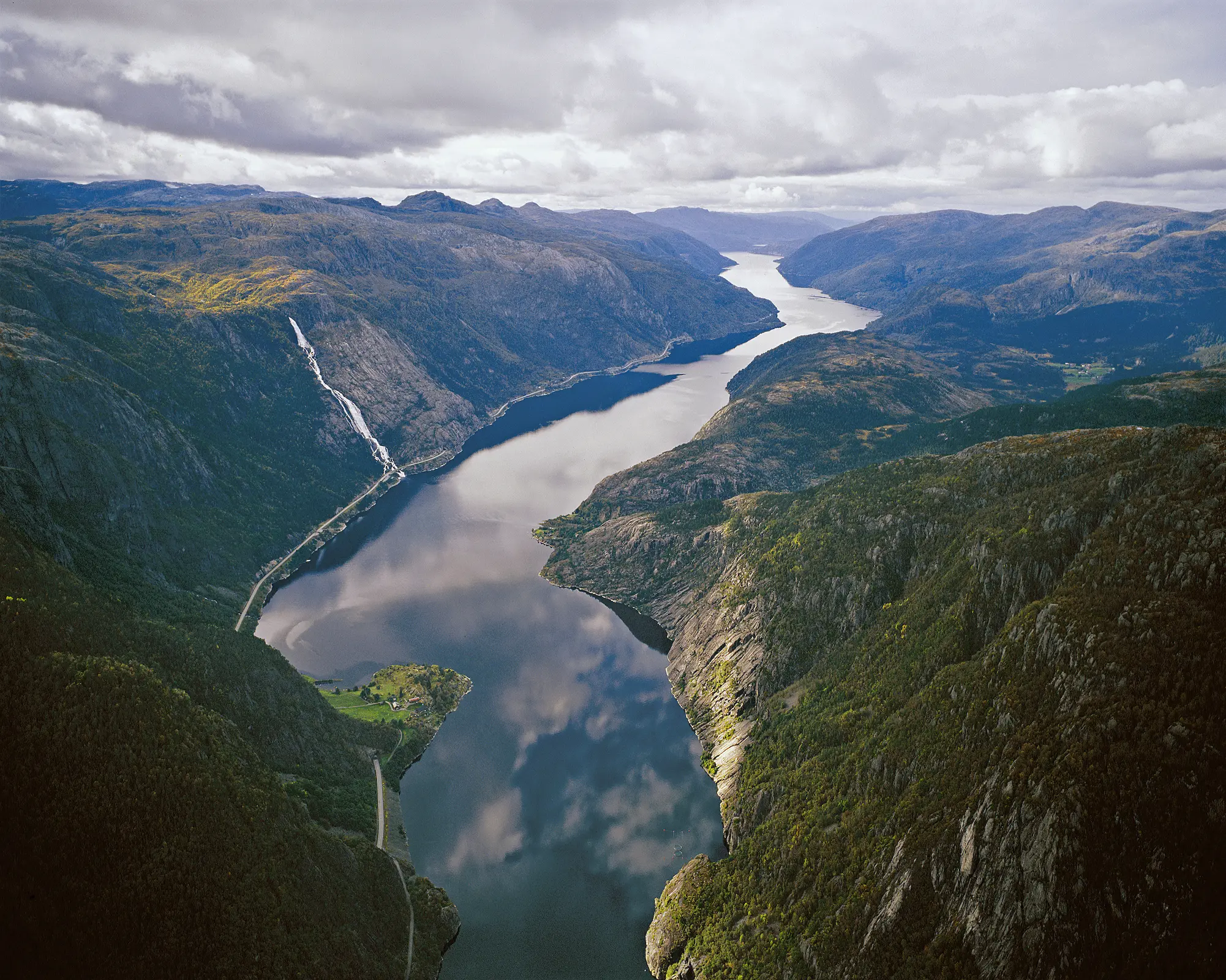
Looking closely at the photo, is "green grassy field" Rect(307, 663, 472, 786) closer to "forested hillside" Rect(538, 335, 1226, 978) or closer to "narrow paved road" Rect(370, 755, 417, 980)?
"narrow paved road" Rect(370, 755, 417, 980)

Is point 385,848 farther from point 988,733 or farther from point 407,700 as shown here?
point 988,733

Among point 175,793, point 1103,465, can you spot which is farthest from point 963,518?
point 175,793

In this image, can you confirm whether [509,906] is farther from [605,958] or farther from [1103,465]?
[1103,465]

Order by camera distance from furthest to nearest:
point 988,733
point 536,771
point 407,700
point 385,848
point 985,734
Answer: point 407,700, point 536,771, point 385,848, point 985,734, point 988,733

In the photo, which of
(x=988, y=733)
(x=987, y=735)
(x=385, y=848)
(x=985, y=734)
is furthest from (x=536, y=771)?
(x=988, y=733)


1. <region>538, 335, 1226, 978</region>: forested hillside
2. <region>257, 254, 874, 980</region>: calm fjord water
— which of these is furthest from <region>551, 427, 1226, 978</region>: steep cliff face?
<region>257, 254, 874, 980</region>: calm fjord water

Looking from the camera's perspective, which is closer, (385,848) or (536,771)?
(385,848)
